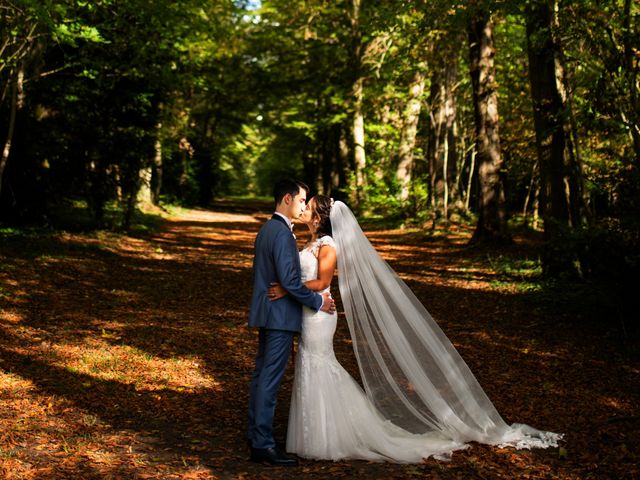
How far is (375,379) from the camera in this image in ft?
18.4

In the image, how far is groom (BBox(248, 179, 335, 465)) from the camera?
16.3ft

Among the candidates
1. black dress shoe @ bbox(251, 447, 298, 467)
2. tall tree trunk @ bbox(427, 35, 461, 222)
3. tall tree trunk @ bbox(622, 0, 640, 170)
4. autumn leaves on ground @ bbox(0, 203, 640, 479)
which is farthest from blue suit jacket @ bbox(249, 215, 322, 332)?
tall tree trunk @ bbox(427, 35, 461, 222)

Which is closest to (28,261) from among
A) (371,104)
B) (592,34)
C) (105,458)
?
(105,458)

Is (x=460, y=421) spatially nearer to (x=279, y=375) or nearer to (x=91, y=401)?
(x=279, y=375)

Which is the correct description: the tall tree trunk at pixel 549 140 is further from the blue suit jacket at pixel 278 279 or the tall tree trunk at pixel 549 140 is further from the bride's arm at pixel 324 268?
the blue suit jacket at pixel 278 279

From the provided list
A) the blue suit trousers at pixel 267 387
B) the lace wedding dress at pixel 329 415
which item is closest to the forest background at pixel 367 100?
the lace wedding dress at pixel 329 415

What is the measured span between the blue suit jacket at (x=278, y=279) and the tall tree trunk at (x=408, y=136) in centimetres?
2307

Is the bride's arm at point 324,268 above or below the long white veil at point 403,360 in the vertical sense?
above

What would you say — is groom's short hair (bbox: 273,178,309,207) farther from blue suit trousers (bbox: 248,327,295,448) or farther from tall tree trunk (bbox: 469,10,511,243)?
tall tree trunk (bbox: 469,10,511,243)

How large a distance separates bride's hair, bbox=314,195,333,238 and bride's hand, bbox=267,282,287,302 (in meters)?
0.67

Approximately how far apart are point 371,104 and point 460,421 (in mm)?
25552

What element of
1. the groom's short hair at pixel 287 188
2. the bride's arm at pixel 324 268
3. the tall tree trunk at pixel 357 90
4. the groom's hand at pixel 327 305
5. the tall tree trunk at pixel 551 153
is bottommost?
the groom's hand at pixel 327 305

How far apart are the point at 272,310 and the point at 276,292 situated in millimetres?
146

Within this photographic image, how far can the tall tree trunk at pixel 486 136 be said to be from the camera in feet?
60.0
